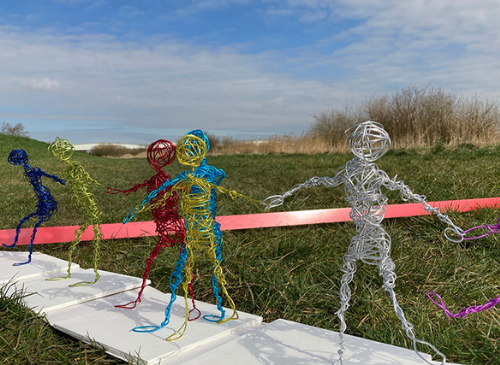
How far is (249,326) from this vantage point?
211 cm

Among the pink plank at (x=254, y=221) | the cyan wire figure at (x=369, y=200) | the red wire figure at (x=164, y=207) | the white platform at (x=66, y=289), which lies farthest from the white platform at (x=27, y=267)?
the cyan wire figure at (x=369, y=200)

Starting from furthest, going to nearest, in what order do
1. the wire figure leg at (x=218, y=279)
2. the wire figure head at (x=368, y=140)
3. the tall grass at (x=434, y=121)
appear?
the tall grass at (x=434, y=121) → the wire figure leg at (x=218, y=279) → the wire figure head at (x=368, y=140)

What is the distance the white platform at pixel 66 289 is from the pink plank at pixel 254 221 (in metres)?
0.78

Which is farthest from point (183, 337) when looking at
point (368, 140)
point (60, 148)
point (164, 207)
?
Result: point (60, 148)

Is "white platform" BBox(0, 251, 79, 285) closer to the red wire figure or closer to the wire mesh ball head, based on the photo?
the red wire figure

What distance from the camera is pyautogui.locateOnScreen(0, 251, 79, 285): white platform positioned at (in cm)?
289

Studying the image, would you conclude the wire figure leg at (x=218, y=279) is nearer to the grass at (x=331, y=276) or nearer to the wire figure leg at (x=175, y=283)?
the wire figure leg at (x=175, y=283)

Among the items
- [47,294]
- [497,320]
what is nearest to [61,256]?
[47,294]

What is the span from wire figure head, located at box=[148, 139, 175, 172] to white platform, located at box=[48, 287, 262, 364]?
82cm

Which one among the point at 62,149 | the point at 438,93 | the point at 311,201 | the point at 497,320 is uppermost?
the point at 438,93

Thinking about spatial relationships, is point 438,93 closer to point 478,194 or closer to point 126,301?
point 478,194

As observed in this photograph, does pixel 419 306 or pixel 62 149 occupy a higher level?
pixel 62 149

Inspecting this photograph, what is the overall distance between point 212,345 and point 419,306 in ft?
4.27

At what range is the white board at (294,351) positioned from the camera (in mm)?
1682
